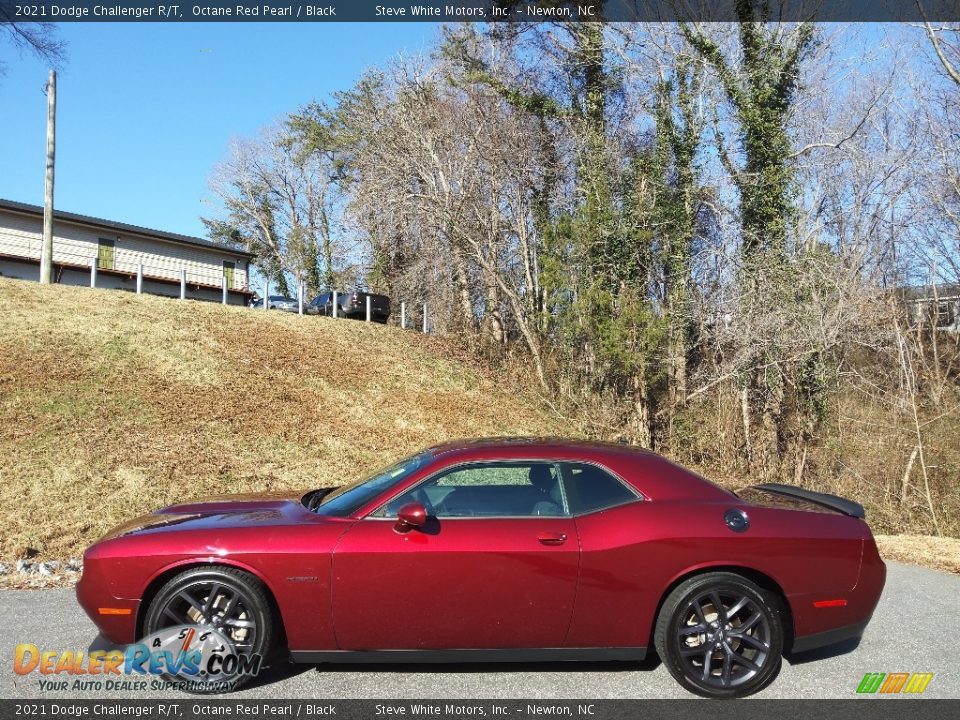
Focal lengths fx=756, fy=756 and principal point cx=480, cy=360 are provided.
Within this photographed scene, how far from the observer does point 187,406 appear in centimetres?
1394

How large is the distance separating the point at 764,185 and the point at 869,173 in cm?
427

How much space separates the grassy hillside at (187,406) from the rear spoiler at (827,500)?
698 centimetres

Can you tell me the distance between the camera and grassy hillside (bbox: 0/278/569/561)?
1004 centimetres

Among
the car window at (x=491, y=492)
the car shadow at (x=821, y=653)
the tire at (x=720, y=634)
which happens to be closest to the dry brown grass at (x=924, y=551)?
the car shadow at (x=821, y=653)

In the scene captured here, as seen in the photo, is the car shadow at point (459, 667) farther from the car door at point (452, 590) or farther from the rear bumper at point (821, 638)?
the rear bumper at point (821, 638)

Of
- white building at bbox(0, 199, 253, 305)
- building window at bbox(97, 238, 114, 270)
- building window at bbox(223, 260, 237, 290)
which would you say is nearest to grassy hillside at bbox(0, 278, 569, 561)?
white building at bbox(0, 199, 253, 305)

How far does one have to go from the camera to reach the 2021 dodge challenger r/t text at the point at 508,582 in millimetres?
4082

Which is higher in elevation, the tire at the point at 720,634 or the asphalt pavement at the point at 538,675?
the tire at the point at 720,634

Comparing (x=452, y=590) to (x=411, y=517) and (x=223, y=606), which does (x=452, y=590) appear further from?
(x=223, y=606)

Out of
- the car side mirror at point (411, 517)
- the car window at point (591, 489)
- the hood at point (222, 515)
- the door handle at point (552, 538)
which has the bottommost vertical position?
the door handle at point (552, 538)

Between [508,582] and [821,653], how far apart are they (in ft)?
7.33

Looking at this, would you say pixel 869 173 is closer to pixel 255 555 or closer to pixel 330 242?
pixel 255 555

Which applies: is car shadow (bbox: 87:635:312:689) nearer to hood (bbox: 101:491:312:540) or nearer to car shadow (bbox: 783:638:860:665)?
hood (bbox: 101:491:312:540)

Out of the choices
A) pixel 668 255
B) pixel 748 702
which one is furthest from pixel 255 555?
pixel 668 255
